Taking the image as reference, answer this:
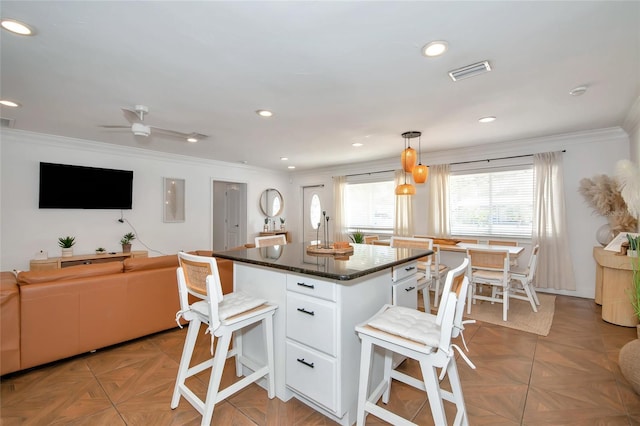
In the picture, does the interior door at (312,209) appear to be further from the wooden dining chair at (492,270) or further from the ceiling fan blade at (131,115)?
the ceiling fan blade at (131,115)

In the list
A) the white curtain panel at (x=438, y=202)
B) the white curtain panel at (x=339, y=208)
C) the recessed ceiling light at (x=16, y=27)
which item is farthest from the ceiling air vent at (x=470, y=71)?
the white curtain panel at (x=339, y=208)

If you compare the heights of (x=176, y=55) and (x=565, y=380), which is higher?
(x=176, y=55)

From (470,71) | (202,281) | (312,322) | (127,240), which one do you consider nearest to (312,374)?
(312,322)

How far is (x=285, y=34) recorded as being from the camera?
5.87ft

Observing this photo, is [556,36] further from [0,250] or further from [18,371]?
[0,250]

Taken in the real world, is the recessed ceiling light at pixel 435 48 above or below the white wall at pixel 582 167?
above

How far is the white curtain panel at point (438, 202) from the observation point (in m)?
5.13

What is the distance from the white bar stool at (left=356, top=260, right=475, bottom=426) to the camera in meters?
Result: 1.29

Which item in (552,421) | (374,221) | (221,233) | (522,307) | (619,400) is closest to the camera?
(552,421)

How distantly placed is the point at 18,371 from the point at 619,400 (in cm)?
445

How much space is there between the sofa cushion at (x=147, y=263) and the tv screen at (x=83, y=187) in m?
2.54

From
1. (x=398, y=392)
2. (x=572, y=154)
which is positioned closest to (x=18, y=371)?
(x=398, y=392)

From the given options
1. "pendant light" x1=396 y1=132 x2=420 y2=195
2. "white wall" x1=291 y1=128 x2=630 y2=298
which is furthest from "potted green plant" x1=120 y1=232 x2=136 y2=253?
"white wall" x1=291 y1=128 x2=630 y2=298

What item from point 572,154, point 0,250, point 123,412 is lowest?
point 123,412
